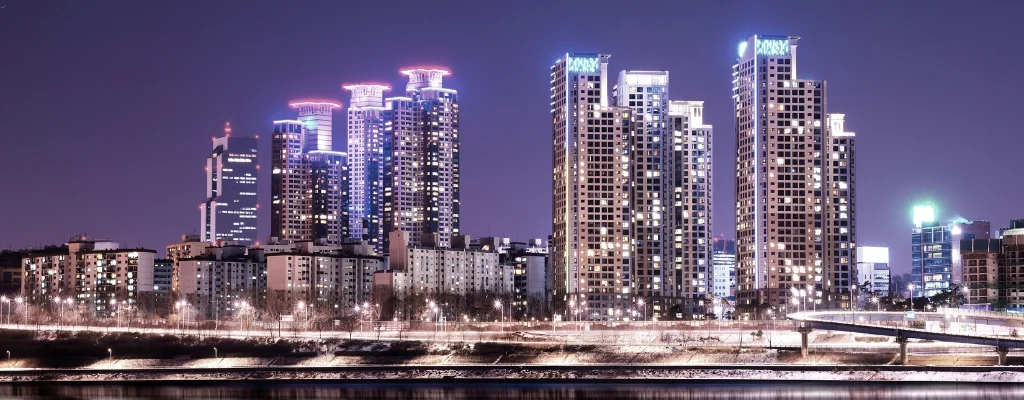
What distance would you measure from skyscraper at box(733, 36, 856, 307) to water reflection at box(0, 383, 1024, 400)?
298 feet

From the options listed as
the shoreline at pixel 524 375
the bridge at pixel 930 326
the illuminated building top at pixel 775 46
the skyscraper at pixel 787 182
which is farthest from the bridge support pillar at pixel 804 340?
the illuminated building top at pixel 775 46

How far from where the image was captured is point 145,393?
351 feet

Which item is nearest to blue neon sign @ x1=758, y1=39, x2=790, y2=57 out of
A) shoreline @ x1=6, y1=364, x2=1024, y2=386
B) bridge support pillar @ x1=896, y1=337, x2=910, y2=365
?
shoreline @ x1=6, y1=364, x2=1024, y2=386

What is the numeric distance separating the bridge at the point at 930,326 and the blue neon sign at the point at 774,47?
7233 cm

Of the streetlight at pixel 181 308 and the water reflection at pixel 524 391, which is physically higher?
the streetlight at pixel 181 308

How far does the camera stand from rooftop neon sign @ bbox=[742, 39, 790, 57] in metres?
197

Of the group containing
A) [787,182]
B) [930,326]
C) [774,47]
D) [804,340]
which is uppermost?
[774,47]

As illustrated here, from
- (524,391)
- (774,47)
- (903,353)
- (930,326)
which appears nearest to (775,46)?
(774,47)

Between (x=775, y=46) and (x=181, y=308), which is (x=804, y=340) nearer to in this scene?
(x=775, y=46)

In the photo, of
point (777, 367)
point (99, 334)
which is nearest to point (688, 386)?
point (777, 367)

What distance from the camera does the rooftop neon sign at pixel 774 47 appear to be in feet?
648

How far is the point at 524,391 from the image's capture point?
105m

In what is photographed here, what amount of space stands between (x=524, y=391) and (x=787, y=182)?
100 meters

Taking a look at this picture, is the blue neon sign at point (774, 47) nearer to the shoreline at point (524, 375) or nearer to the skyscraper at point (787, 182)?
the skyscraper at point (787, 182)
